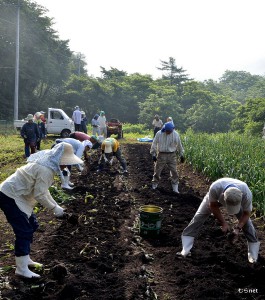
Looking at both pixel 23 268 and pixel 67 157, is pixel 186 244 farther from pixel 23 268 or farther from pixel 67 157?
pixel 23 268

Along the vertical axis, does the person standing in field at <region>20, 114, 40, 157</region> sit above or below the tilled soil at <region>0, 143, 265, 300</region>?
above

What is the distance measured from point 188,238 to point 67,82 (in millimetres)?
36348

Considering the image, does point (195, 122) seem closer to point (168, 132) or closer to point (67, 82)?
point (67, 82)

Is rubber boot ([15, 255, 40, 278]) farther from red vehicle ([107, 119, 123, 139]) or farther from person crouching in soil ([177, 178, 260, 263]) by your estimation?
red vehicle ([107, 119, 123, 139])

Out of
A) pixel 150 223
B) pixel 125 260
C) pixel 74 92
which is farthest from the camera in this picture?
pixel 74 92

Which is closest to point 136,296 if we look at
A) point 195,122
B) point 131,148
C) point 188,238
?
point 188,238

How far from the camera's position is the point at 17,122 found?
67.5ft

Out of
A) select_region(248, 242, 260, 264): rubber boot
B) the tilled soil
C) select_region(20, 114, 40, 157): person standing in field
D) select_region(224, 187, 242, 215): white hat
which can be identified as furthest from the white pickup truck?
select_region(224, 187, 242, 215): white hat

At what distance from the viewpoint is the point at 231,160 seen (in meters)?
9.77

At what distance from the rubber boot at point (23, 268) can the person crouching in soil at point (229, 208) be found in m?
1.98

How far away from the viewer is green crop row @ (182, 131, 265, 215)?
7.63m

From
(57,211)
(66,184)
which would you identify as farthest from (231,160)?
(57,211)

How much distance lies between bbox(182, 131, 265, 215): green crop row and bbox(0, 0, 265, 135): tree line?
15463 mm

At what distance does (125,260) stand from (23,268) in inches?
53.1
